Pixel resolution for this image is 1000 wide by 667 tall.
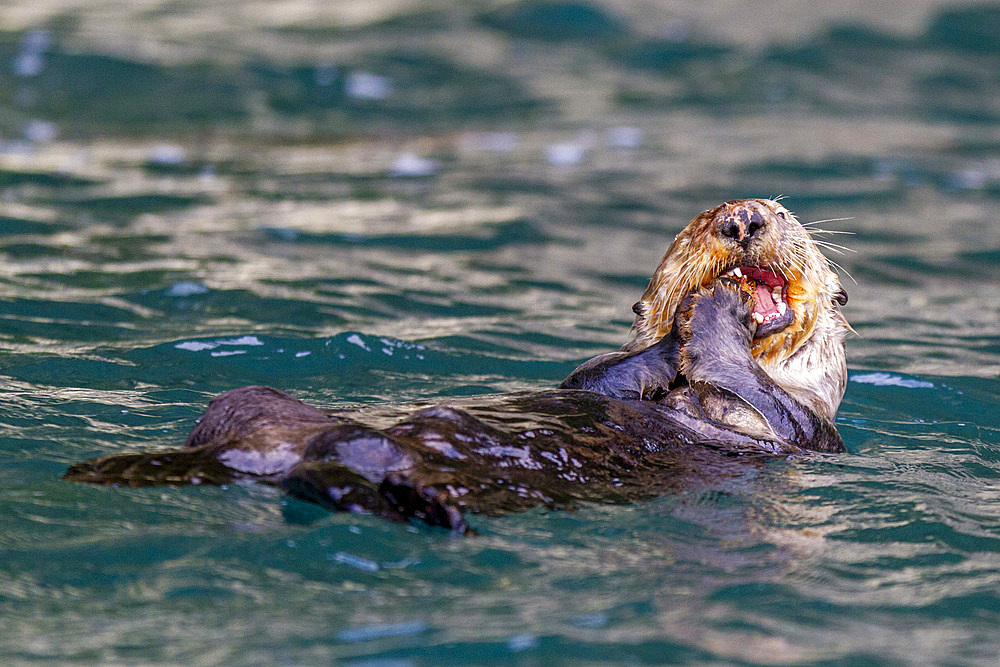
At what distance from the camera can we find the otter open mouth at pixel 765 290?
4297mm

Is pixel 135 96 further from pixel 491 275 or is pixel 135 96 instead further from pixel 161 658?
pixel 161 658

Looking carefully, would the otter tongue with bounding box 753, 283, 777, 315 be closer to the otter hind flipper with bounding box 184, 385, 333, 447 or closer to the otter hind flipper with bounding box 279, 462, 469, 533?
the otter hind flipper with bounding box 184, 385, 333, 447

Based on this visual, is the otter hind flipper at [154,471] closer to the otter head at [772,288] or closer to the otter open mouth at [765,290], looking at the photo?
the otter head at [772,288]

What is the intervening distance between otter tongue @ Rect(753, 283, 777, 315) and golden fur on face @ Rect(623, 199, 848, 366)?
65 millimetres

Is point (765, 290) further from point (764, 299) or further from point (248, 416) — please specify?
point (248, 416)

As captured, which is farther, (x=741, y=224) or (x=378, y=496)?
(x=741, y=224)

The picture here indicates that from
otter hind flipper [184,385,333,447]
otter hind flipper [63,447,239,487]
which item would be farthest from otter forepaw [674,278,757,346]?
otter hind flipper [63,447,239,487]

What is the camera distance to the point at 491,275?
7578 millimetres

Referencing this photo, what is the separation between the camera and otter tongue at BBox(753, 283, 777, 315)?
439 centimetres

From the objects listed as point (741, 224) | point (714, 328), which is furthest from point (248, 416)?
point (741, 224)

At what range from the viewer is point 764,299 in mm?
4410

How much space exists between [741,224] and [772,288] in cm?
40

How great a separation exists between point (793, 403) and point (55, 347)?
3392 mm

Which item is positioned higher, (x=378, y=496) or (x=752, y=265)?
(x=752, y=265)
